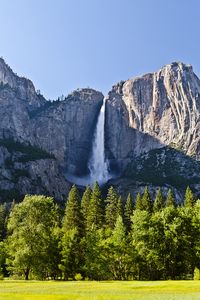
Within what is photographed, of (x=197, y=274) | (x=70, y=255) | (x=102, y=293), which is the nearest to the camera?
(x=102, y=293)

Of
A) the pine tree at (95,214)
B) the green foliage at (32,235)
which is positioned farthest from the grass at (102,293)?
the pine tree at (95,214)

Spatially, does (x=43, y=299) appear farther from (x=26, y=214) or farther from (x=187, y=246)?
(x=187, y=246)

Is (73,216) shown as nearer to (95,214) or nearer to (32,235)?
(95,214)

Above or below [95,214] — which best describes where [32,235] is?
below

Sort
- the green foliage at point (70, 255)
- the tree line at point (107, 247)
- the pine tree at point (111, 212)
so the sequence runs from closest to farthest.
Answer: the tree line at point (107, 247) → the green foliage at point (70, 255) → the pine tree at point (111, 212)

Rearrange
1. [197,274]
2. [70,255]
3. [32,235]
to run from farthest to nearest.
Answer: [70,255] < [197,274] < [32,235]

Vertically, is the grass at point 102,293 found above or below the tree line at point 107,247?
below

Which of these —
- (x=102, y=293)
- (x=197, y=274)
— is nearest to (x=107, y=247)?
(x=197, y=274)

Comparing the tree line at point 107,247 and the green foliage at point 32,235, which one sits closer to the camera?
the green foliage at point 32,235

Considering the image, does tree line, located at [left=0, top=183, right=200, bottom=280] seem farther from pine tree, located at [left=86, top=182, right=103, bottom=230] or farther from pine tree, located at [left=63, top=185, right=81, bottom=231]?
pine tree, located at [left=86, top=182, right=103, bottom=230]

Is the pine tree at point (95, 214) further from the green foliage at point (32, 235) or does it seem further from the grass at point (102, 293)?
the grass at point (102, 293)

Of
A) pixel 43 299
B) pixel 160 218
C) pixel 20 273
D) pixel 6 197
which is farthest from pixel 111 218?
pixel 6 197

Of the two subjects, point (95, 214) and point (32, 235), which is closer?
point (32, 235)

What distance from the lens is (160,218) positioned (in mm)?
81500
